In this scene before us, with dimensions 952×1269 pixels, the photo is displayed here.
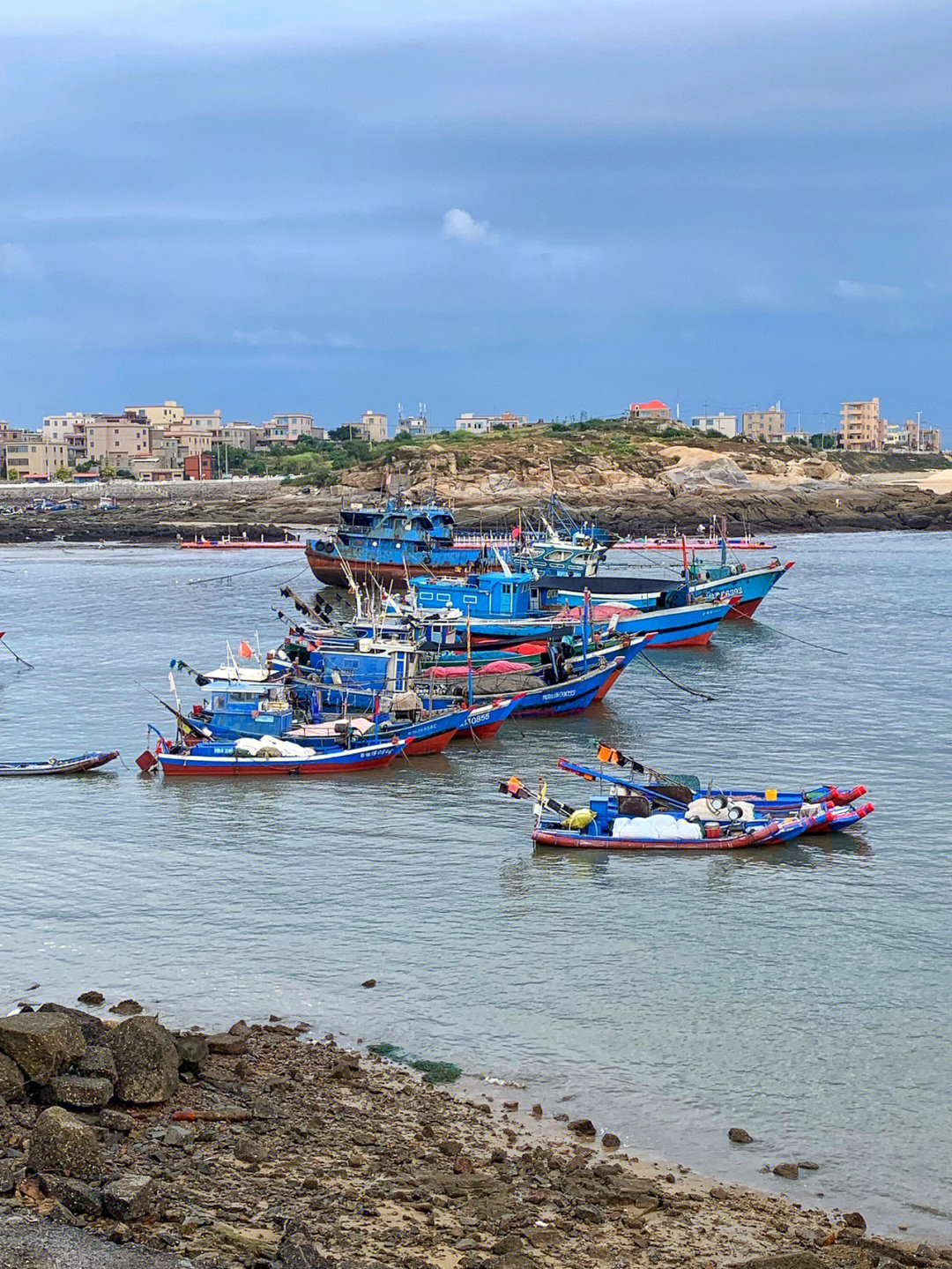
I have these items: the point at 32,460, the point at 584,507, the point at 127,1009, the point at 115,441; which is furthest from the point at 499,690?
the point at 115,441

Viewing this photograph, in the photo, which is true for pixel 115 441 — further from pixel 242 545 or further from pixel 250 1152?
pixel 250 1152

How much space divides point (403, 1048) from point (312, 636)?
2561cm

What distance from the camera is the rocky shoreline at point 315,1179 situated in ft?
36.9

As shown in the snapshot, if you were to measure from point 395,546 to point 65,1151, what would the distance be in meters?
64.3

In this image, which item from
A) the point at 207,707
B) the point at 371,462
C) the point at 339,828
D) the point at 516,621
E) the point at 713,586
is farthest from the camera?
the point at 371,462

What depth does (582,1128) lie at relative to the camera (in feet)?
48.5

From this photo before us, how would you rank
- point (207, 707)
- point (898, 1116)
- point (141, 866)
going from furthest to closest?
point (207, 707) → point (141, 866) → point (898, 1116)

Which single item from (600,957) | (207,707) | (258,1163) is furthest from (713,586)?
(258,1163)

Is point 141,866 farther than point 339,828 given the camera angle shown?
No

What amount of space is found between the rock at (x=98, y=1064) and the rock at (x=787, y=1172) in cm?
632

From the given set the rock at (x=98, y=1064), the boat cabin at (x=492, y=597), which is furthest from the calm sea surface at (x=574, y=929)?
the boat cabin at (x=492, y=597)

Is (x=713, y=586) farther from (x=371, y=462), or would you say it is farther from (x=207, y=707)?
(x=371, y=462)

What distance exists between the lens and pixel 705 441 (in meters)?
144

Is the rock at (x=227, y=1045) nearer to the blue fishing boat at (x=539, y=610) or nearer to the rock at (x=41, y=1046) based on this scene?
the rock at (x=41, y=1046)
